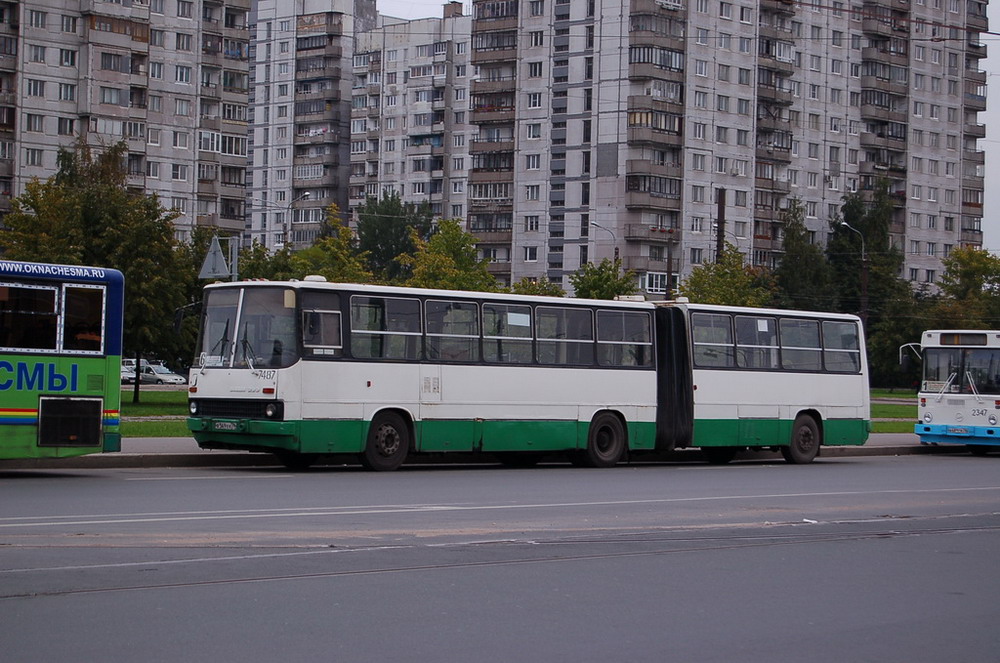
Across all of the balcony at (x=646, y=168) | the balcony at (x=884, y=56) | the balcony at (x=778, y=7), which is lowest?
the balcony at (x=646, y=168)

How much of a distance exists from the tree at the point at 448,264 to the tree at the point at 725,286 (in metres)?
10.1

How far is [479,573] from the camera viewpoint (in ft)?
37.2

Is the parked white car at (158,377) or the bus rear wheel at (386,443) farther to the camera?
the parked white car at (158,377)

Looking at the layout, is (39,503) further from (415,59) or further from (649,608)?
(415,59)

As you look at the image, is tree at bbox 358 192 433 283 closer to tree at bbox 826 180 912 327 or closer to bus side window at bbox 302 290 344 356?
tree at bbox 826 180 912 327

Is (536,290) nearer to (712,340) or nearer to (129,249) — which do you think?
(129,249)

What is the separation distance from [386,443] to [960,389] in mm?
17223

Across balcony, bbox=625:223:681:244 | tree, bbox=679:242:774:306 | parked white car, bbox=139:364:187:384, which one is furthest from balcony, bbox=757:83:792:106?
parked white car, bbox=139:364:187:384

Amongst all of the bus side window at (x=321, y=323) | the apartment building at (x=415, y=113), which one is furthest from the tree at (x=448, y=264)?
the apartment building at (x=415, y=113)

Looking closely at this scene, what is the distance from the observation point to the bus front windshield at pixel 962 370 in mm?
34875

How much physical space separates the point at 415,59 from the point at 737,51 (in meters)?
38.3

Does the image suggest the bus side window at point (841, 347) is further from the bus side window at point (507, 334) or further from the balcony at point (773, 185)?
the balcony at point (773, 185)

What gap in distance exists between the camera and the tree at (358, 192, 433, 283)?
12812 cm

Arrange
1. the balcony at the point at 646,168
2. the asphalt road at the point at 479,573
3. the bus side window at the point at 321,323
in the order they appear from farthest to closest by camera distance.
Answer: the balcony at the point at 646,168
the bus side window at the point at 321,323
the asphalt road at the point at 479,573
